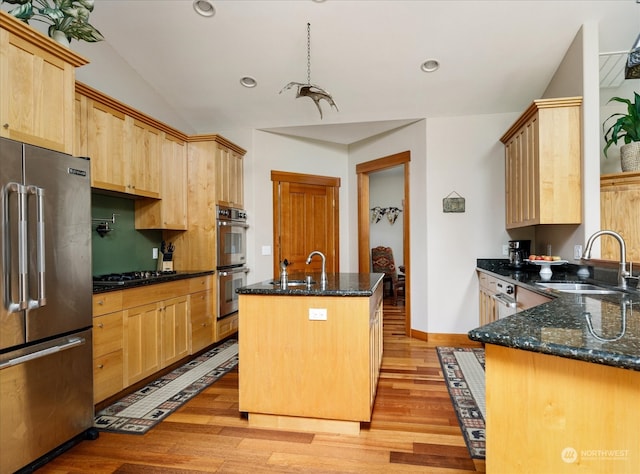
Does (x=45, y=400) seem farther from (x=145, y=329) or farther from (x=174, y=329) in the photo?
(x=174, y=329)

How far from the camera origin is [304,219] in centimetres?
530

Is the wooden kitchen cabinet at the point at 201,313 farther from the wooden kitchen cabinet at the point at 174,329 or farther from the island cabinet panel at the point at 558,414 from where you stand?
the island cabinet panel at the point at 558,414

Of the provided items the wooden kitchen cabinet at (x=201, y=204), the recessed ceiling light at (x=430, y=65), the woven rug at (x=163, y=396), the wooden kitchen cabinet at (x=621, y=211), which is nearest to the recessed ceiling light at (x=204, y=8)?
the wooden kitchen cabinet at (x=201, y=204)

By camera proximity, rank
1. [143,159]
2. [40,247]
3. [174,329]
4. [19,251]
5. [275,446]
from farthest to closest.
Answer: [143,159] < [174,329] < [275,446] < [40,247] < [19,251]

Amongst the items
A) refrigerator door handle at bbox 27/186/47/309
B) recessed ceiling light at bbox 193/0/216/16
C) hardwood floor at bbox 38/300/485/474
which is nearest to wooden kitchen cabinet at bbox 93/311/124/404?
hardwood floor at bbox 38/300/485/474

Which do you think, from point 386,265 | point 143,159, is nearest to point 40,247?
point 143,159

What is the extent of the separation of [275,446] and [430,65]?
3592mm

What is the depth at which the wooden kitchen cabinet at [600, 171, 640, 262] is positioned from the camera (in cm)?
298

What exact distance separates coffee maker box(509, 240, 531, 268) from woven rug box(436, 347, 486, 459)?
101cm

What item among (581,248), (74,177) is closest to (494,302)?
(581,248)

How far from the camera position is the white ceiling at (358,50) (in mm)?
3043

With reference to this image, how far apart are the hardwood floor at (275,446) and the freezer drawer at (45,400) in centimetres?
16

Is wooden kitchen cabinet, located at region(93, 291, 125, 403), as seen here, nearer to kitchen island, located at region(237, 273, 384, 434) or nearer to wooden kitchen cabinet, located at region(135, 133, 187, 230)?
kitchen island, located at region(237, 273, 384, 434)

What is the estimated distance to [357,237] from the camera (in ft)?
17.9
